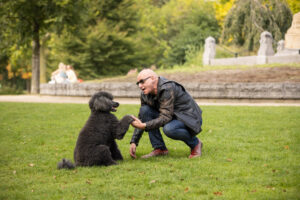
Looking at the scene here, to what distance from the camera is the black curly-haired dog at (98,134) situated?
5.18 metres

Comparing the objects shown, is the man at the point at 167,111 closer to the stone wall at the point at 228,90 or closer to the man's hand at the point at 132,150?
the man's hand at the point at 132,150

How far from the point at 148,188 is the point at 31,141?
160 inches

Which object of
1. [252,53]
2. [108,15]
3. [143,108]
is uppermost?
[108,15]

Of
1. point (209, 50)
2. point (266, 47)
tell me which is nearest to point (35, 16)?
point (209, 50)

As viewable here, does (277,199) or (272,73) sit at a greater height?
(272,73)

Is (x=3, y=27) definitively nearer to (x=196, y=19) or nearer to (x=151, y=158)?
(x=151, y=158)

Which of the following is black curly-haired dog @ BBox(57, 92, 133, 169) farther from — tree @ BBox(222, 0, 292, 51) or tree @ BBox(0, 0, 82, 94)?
tree @ BBox(222, 0, 292, 51)

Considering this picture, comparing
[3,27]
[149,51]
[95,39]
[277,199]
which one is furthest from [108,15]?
[277,199]

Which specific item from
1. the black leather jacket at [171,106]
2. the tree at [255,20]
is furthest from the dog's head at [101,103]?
the tree at [255,20]

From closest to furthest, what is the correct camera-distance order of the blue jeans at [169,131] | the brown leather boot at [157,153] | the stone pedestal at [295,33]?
1. the stone pedestal at [295,33]
2. the blue jeans at [169,131]
3. the brown leather boot at [157,153]

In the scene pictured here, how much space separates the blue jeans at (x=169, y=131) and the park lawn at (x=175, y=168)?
32cm

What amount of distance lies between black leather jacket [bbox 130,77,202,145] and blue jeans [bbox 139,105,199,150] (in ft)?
0.26

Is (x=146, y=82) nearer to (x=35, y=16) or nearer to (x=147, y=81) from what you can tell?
(x=147, y=81)

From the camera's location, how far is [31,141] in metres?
7.58
